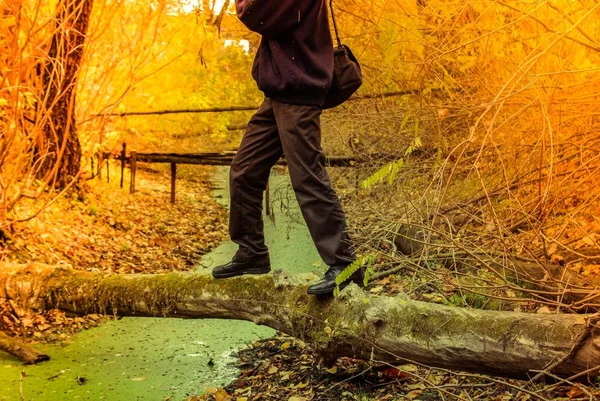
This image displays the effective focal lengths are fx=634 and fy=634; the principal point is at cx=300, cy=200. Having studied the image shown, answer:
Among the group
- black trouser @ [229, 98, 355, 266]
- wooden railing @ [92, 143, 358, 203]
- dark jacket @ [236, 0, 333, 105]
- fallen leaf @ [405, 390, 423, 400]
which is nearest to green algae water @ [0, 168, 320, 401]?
fallen leaf @ [405, 390, 423, 400]

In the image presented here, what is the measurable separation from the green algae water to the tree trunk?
2536 mm

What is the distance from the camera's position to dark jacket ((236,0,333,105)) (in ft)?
9.70

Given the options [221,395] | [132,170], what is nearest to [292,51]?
[221,395]

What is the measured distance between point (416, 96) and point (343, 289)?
10.0 feet

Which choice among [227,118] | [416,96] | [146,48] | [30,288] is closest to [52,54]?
[146,48]

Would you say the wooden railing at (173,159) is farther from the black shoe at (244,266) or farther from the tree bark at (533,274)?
the black shoe at (244,266)

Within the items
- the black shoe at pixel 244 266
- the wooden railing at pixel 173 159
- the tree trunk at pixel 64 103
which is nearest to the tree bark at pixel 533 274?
the black shoe at pixel 244 266

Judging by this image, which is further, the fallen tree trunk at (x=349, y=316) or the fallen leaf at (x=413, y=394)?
the fallen leaf at (x=413, y=394)

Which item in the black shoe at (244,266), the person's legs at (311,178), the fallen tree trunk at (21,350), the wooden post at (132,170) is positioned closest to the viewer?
the person's legs at (311,178)

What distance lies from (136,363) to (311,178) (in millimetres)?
2372

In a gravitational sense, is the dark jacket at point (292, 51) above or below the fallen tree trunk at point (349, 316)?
above

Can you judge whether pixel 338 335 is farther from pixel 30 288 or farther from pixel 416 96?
pixel 416 96

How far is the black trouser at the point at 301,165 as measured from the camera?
3.13 meters

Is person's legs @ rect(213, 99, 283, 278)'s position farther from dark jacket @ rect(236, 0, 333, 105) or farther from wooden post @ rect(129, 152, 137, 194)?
wooden post @ rect(129, 152, 137, 194)
